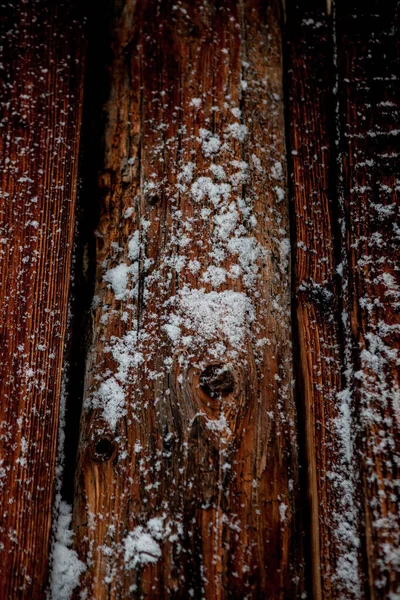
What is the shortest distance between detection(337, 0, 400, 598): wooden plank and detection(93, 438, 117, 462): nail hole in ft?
1.65

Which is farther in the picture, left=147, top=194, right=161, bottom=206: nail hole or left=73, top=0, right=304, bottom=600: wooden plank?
left=147, top=194, right=161, bottom=206: nail hole

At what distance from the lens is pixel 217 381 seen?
0.85m

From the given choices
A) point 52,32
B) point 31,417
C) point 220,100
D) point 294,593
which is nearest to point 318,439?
point 294,593

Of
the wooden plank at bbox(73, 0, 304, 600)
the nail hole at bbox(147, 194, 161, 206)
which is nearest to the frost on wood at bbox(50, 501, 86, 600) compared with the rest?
the wooden plank at bbox(73, 0, 304, 600)

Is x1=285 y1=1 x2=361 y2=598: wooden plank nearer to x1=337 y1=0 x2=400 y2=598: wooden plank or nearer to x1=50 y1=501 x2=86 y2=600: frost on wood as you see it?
x1=337 y1=0 x2=400 y2=598: wooden plank

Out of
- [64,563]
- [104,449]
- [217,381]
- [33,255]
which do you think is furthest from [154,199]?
[64,563]

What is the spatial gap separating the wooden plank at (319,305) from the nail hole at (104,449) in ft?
1.35

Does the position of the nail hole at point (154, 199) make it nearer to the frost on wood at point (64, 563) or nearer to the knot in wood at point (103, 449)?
the knot in wood at point (103, 449)

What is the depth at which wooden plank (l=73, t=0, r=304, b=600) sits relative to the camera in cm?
79

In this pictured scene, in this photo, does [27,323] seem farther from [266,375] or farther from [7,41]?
[7,41]

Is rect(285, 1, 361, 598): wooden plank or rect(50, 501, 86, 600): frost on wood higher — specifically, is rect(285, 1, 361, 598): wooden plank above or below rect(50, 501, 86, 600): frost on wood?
above

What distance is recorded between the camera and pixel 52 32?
1.08 m

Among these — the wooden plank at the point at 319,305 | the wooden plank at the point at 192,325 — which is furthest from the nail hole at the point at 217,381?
the wooden plank at the point at 319,305

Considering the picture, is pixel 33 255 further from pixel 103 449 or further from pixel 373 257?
pixel 373 257
